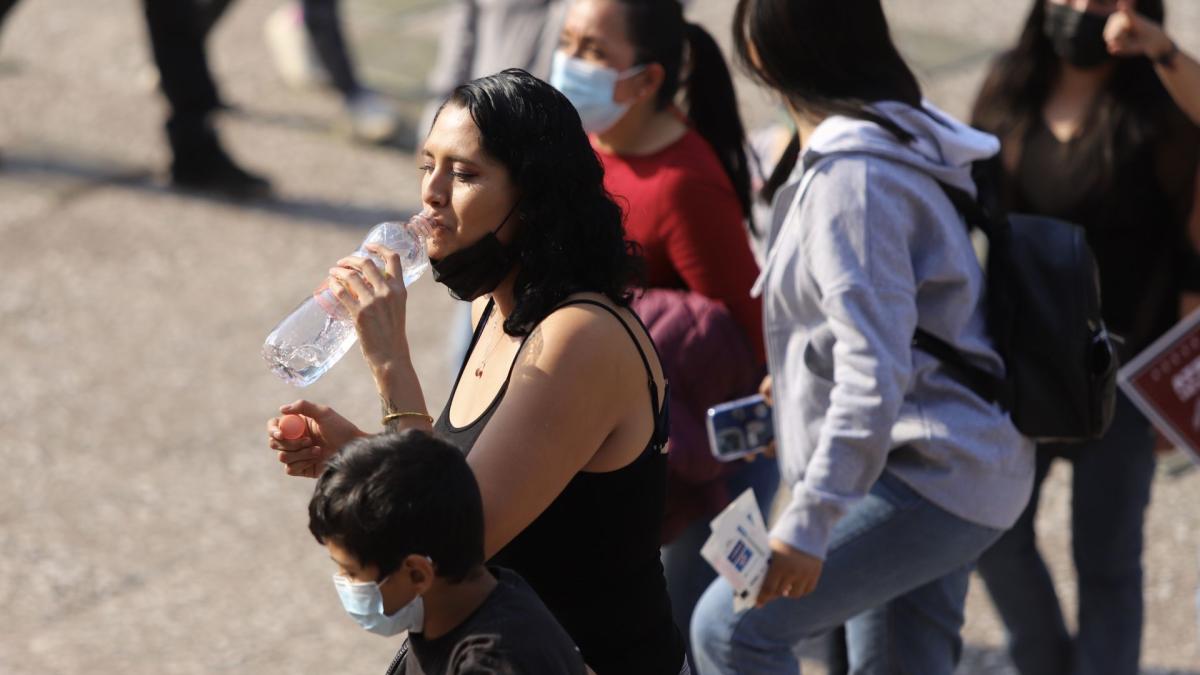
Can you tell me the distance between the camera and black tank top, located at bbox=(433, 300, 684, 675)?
99.8 inches

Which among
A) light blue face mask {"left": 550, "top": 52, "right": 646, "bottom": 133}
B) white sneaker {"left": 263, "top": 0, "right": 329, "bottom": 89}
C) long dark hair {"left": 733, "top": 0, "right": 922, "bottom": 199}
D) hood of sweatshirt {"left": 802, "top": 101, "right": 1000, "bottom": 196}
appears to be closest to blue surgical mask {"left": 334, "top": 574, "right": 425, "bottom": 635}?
hood of sweatshirt {"left": 802, "top": 101, "right": 1000, "bottom": 196}

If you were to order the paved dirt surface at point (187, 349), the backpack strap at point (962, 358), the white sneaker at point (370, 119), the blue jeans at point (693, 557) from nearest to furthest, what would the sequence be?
the backpack strap at point (962, 358) < the blue jeans at point (693, 557) < the paved dirt surface at point (187, 349) < the white sneaker at point (370, 119)

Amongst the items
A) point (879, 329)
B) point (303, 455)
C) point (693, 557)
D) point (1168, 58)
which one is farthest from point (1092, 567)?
point (303, 455)

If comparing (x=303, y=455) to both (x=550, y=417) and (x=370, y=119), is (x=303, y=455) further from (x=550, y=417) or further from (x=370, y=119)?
(x=370, y=119)

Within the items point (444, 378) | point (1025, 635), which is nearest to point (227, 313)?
point (444, 378)

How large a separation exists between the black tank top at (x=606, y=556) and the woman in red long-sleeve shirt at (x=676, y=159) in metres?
1.00

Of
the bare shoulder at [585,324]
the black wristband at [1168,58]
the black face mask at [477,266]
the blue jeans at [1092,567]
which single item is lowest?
the blue jeans at [1092,567]

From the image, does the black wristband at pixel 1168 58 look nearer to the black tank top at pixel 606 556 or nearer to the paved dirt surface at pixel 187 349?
the paved dirt surface at pixel 187 349

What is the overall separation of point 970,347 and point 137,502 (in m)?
3.01

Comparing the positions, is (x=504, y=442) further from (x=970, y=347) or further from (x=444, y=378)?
(x=444, y=378)

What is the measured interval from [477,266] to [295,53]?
636cm

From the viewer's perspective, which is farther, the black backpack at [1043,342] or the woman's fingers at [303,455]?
the black backpack at [1043,342]

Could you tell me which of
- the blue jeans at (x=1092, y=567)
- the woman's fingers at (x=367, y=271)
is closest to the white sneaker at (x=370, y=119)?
the blue jeans at (x=1092, y=567)

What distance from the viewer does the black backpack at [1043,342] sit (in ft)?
10.5
